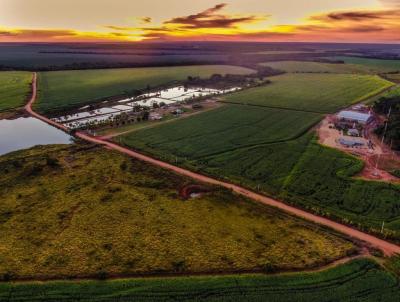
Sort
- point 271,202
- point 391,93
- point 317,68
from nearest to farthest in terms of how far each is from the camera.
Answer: point 271,202
point 391,93
point 317,68

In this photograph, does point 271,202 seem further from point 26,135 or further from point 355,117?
point 26,135

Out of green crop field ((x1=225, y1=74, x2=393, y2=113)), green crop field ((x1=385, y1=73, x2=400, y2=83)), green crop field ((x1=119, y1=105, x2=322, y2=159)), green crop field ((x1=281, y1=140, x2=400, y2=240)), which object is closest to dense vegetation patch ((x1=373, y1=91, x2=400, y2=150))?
green crop field ((x1=281, y1=140, x2=400, y2=240))

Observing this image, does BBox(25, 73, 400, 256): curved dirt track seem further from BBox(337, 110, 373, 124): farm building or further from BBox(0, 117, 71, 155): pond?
BBox(337, 110, 373, 124): farm building

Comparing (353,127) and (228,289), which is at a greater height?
(353,127)

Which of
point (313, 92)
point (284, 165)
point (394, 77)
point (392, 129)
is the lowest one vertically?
point (284, 165)

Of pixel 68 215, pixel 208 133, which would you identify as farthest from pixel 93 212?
pixel 208 133

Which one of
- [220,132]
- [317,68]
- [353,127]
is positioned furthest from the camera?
[317,68]

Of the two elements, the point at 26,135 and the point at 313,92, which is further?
the point at 313,92

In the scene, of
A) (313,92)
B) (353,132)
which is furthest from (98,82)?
(353,132)
